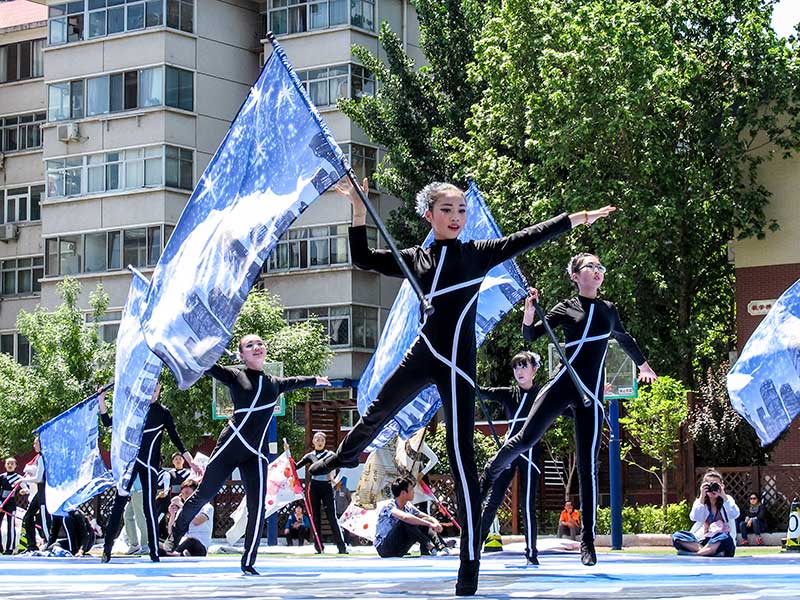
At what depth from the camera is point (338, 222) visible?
164 ft

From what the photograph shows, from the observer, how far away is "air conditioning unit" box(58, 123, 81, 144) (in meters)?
52.4

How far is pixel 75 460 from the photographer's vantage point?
2052 cm

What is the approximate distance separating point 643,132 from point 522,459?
22.2 metres

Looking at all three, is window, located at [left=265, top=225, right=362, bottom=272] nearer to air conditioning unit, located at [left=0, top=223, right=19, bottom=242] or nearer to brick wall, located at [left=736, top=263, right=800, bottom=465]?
air conditioning unit, located at [left=0, top=223, right=19, bottom=242]

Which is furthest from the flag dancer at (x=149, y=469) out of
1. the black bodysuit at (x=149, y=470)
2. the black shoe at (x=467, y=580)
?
the black shoe at (x=467, y=580)

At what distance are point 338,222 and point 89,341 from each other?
9.51 m

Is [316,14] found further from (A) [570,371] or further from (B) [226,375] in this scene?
(A) [570,371]

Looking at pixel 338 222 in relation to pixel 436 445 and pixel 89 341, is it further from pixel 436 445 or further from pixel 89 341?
pixel 436 445

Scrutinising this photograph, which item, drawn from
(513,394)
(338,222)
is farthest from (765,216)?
(513,394)

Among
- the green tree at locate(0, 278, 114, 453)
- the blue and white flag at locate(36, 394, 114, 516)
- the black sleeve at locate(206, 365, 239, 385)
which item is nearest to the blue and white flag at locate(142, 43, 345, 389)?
the black sleeve at locate(206, 365, 239, 385)

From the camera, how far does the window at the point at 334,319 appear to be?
49.6 m

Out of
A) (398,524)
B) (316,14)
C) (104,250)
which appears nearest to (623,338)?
(398,524)

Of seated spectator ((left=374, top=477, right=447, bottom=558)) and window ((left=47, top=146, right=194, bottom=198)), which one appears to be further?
window ((left=47, top=146, right=194, bottom=198))

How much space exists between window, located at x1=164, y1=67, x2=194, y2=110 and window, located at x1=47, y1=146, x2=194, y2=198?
1567 millimetres
